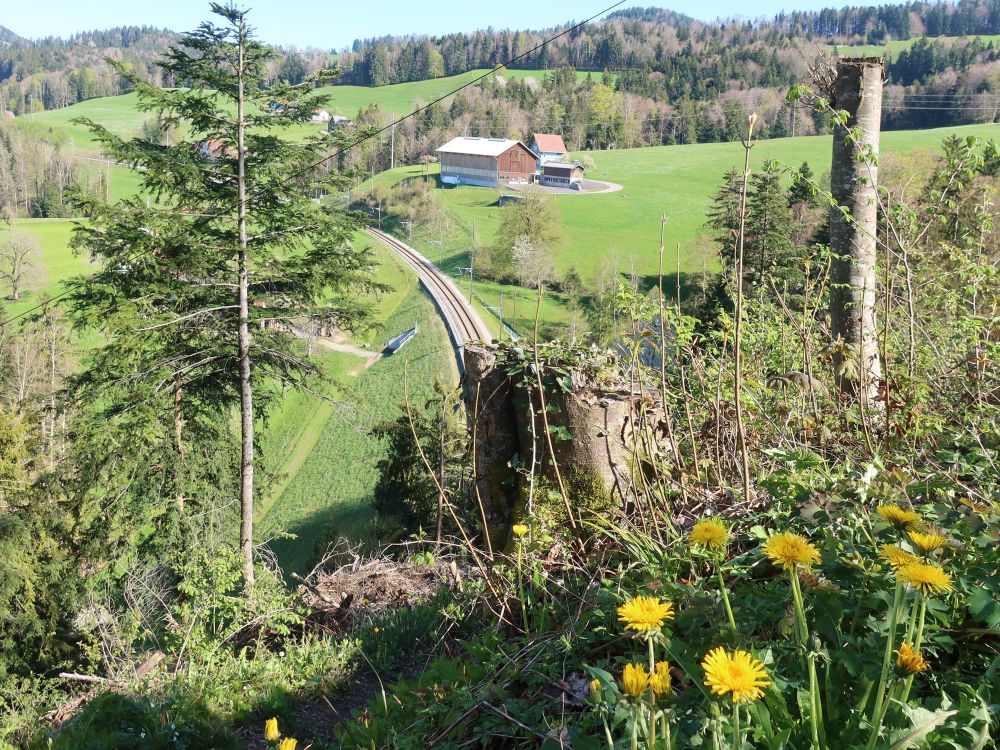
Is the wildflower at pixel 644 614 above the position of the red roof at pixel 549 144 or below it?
below

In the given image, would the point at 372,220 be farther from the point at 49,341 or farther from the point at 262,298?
the point at 49,341

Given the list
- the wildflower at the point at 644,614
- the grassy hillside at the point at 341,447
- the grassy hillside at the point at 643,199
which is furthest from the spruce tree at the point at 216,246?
the grassy hillside at the point at 643,199

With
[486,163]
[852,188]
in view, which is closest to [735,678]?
[852,188]

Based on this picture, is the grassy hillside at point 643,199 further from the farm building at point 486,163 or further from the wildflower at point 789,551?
the wildflower at point 789,551

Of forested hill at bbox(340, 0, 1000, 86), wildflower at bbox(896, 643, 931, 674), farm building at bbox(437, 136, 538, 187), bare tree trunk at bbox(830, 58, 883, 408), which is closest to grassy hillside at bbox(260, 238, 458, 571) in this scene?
bare tree trunk at bbox(830, 58, 883, 408)

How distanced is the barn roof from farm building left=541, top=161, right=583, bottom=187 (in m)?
3.66

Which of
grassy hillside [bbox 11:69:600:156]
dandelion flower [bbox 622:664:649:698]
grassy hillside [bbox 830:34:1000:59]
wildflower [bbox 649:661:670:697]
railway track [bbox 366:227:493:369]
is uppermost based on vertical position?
grassy hillside [bbox 830:34:1000:59]

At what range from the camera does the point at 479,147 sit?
78.6m

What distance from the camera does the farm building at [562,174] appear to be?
75938 mm

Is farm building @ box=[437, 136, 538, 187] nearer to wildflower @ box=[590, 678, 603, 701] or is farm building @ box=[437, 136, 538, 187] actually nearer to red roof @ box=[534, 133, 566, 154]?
red roof @ box=[534, 133, 566, 154]

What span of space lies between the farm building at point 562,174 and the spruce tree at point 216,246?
6391 centimetres

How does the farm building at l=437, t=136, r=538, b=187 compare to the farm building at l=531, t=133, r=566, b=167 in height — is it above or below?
below

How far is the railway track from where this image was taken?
34.4 metres

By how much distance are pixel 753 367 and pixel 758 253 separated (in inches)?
850
